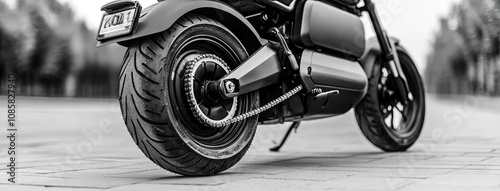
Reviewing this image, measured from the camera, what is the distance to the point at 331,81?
3973mm

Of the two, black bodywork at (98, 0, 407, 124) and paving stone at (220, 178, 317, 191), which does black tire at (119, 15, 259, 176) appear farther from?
paving stone at (220, 178, 317, 191)

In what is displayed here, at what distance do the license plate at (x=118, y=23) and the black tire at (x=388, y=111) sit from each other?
7.79ft

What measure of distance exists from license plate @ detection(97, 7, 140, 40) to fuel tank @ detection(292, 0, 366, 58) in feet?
3.95

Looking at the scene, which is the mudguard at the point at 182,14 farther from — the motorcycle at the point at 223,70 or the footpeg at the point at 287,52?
the footpeg at the point at 287,52

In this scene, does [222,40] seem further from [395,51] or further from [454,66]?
[454,66]

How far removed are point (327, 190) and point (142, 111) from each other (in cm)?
94

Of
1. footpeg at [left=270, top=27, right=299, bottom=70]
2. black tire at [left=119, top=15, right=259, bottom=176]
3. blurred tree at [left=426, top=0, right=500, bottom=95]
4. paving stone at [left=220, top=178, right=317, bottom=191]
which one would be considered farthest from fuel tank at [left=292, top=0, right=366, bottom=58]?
blurred tree at [left=426, top=0, right=500, bottom=95]

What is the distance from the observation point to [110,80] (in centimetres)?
6097

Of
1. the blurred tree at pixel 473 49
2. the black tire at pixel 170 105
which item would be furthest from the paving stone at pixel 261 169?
the blurred tree at pixel 473 49

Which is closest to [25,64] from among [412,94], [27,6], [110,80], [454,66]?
[27,6]

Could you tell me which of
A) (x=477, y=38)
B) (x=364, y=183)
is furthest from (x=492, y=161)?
(x=477, y=38)

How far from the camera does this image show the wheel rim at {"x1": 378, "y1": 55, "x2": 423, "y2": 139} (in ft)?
16.5

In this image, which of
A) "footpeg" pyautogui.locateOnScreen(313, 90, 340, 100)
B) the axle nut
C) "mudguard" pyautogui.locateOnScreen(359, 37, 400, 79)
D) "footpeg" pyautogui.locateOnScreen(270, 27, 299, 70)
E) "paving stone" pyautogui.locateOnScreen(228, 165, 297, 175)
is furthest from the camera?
"mudguard" pyautogui.locateOnScreen(359, 37, 400, 79)

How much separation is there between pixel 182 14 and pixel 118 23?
0.31 m
